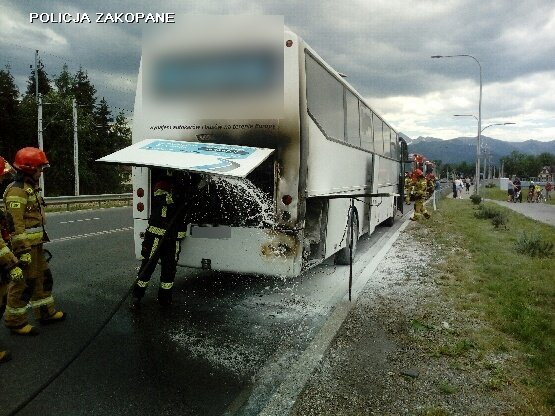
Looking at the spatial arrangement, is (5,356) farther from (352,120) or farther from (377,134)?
(377,134)

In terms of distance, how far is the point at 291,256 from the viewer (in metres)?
6.07

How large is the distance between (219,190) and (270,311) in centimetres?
172

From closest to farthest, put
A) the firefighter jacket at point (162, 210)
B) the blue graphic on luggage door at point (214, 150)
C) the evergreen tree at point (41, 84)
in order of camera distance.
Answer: the blue graphic on luggage door at point (214, 150)
the firefighter jacket at point (162, 210)
the evergreen tree at point (41, 84)

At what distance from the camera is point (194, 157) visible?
5184 mm

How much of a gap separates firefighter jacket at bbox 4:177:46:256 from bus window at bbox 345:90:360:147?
513cm

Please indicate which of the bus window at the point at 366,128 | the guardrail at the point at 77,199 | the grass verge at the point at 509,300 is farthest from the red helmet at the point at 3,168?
the guardrail at the point at 77,199

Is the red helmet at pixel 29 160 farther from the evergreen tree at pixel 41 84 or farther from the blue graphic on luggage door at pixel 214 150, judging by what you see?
the evergreen tree at pixel 41 84

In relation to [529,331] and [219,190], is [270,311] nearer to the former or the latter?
[219,190]

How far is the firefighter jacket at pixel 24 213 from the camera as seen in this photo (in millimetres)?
5160

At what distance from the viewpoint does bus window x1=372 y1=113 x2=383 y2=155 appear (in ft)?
38.5

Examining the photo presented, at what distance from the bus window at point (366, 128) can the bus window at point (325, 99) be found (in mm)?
1954

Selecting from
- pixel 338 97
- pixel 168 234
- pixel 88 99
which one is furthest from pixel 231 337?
pixel 88 99

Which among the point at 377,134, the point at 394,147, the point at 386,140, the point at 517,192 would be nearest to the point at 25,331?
the point at 377,134

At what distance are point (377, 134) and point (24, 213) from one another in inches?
351
